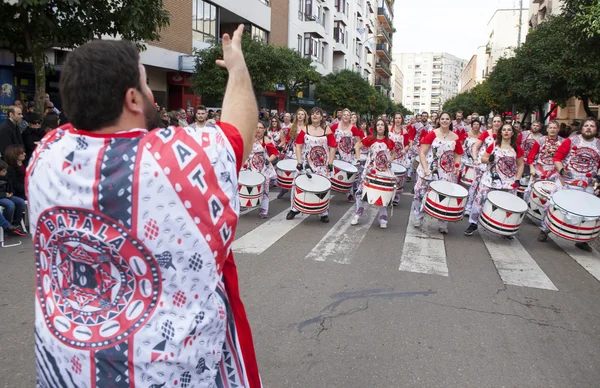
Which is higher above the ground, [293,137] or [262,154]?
[293,137]

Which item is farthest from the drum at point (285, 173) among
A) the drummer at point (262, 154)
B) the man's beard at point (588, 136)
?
the man's beard at point (588, 136)

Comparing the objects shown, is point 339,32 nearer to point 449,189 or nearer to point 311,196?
point 311,196

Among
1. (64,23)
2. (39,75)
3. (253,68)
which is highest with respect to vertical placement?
(253,68)

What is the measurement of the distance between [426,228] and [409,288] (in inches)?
142

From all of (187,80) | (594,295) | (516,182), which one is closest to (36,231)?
(594,295)

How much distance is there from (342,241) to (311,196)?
1167 millimetres

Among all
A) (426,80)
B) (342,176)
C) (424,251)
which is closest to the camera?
(424,251)

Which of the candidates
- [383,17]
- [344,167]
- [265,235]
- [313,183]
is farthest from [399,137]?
[383,17]

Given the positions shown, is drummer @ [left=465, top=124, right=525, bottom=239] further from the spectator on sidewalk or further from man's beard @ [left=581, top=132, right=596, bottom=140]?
the spectator on sidewalk

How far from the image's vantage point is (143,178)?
1374 mm

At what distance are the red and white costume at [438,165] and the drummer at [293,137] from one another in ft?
8.17

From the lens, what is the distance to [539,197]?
29.7ft

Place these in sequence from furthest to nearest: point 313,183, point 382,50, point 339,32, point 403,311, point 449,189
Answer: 1. point 382,50
2. point 339,32
3. point 313,183
4. point 449,189
5. point 403,311

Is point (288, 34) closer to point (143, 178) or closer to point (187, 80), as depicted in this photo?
point (187, 80)
